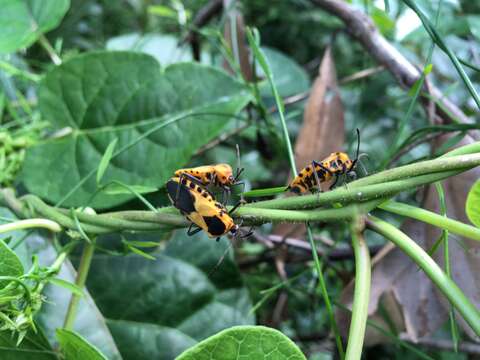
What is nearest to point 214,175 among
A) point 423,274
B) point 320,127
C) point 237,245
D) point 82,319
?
point 82,319

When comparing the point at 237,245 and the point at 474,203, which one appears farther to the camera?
the point at 237,245

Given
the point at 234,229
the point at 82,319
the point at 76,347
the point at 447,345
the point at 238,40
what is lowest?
the point at 447,345

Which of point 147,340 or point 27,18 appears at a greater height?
point 27,18

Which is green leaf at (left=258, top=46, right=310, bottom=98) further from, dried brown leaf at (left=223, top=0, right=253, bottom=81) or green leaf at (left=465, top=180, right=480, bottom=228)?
green leaf at (left=465, top=180, right=480, bottom=228)

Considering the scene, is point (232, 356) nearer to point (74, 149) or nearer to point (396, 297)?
point (396, 297)

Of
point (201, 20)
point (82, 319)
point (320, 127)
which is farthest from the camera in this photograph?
point (201, 20)

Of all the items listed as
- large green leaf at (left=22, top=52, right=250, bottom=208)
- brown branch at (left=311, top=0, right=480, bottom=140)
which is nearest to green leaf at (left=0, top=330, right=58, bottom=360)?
large green leaf at (left=22, top=52, right=250, bottom=208)

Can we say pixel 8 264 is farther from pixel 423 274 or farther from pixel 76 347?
pixel 423 274

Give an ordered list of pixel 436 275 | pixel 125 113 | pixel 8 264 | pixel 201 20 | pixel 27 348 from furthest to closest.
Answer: pixel 201 20, pixel 125 113, pixel 27 348, pixel 8 264, pixel 436 275
